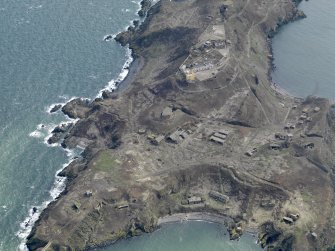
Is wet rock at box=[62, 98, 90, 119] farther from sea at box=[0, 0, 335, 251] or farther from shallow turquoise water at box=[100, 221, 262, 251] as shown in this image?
shallow turquoise water at box=[100, 221, 262, 251]

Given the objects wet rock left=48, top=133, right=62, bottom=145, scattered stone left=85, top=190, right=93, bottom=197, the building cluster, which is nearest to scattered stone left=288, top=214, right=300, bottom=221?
the building cluster

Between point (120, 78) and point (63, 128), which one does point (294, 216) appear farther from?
point (120, 78)

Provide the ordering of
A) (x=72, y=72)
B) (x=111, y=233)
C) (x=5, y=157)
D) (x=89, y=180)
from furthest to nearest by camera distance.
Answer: (x=72, y=72)
(x=5, y=157)
(x=89, y=180)
(x=111, y=233)

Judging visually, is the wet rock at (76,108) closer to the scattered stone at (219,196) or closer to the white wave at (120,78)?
the white wave at (120,78)

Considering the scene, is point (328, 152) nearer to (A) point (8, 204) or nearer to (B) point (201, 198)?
(B) point (201, 198)

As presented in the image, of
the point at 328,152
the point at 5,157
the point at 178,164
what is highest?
the point at 5,157

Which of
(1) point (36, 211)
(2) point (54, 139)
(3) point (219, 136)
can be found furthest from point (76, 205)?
(3) point (219, 136)

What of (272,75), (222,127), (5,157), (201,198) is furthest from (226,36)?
(5,157)

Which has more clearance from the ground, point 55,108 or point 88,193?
point 55,108
